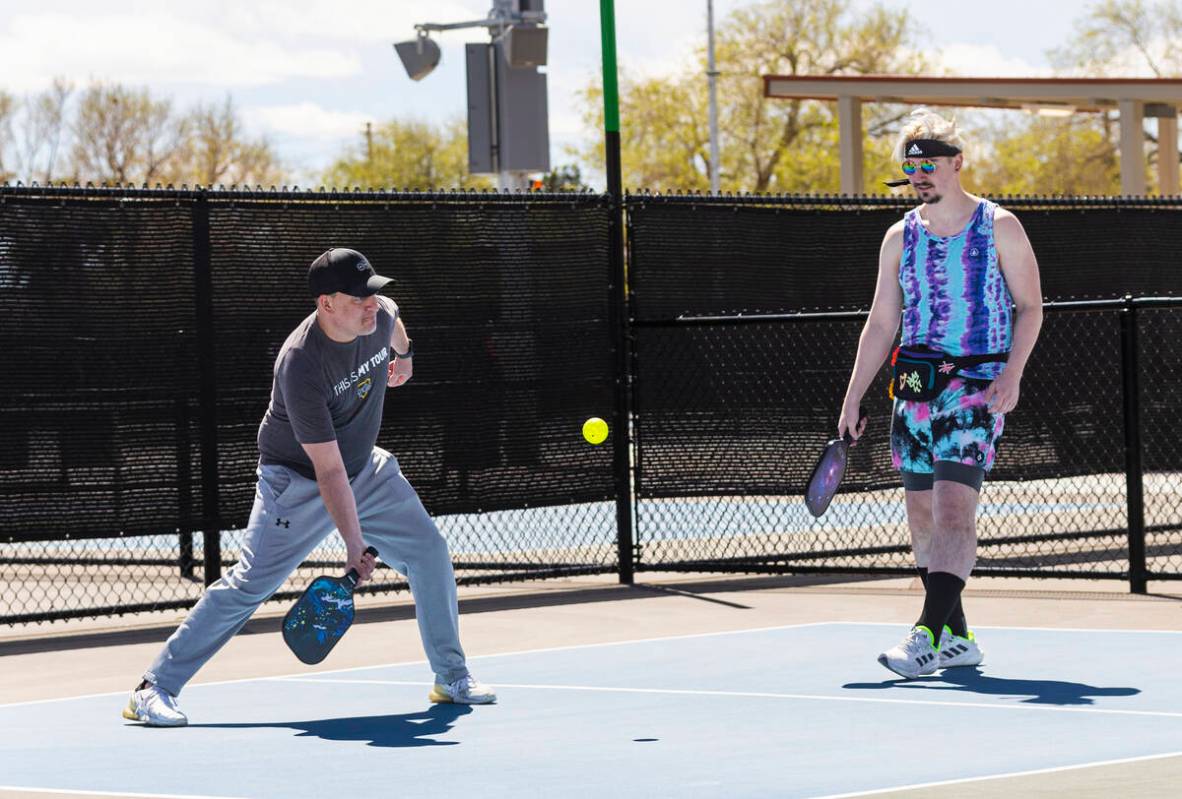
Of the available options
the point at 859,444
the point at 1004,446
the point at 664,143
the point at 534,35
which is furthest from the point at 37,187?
the point at 664,143

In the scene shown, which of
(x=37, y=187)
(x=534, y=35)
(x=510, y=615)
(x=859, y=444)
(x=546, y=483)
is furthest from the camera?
(x=534, y=35)

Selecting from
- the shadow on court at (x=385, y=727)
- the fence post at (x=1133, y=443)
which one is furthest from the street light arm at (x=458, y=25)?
the shadow on court at (x=385, y=727)

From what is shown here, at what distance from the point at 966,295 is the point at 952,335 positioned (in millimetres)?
167

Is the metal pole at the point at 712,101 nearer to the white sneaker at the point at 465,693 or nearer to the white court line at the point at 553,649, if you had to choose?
the white court line at the point at 553,649

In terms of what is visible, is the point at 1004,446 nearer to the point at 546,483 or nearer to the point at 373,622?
the point at 546,483

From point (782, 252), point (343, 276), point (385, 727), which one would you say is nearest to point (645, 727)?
point (385, 727)

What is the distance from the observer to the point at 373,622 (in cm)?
1018

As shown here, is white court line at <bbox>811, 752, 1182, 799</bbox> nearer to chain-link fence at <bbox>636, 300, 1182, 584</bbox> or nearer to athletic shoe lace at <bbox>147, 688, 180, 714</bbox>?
athletic shoe lace at <bbox>147, 688, 180, 714</bbox>

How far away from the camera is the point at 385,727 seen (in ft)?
23.5

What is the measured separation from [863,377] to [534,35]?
10151mm

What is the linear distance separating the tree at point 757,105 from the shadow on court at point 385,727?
2067 inches

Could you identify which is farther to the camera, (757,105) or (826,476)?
(757,105)

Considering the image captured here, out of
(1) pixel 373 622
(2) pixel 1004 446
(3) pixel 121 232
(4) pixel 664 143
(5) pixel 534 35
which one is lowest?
(1) pixel 373 622

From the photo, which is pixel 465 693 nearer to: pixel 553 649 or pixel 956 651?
pixel 553 649
